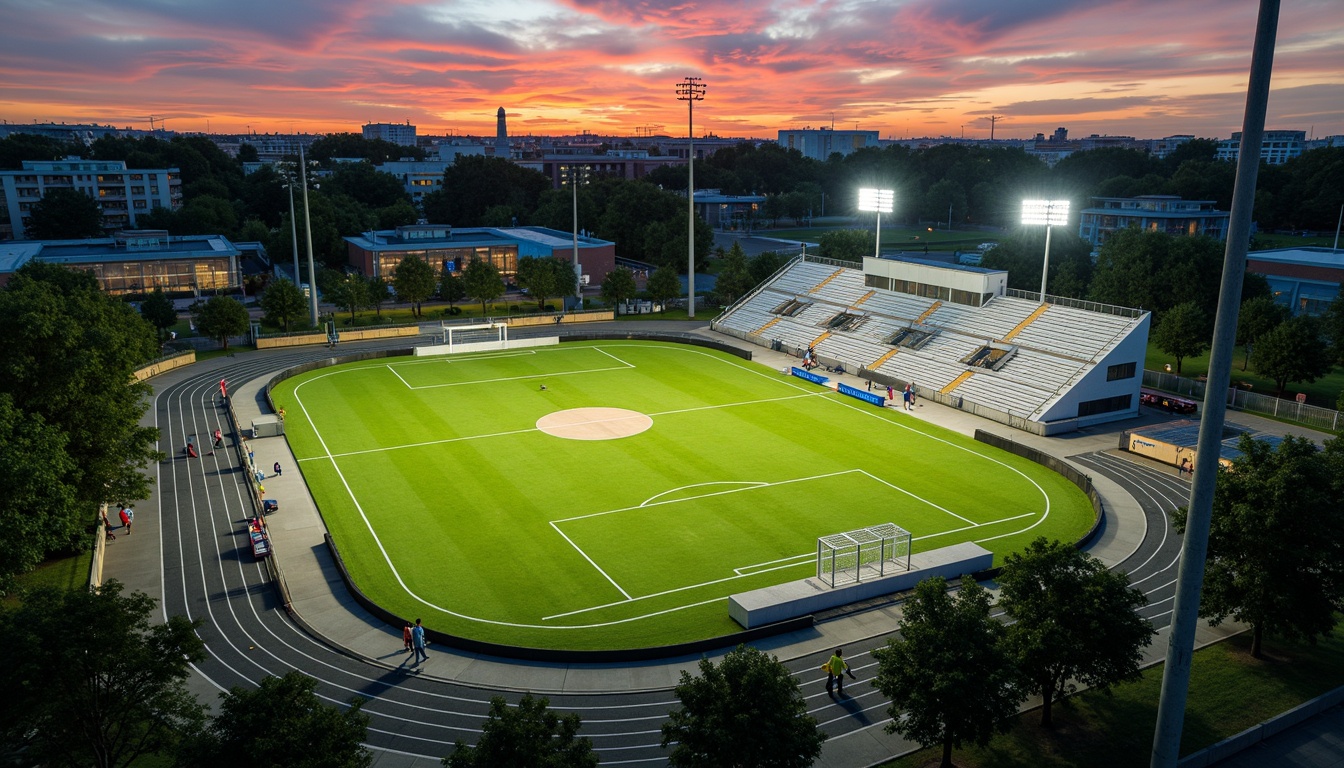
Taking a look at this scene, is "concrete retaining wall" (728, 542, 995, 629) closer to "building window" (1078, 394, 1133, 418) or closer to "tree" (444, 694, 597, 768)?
"tree" (444, 694, 597, 768)

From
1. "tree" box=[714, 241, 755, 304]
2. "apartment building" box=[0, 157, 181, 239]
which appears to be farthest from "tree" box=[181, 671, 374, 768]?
"apartment building" box=[0, 157, 181, 239]

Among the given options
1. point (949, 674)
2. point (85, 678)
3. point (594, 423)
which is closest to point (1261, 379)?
point (594, 423)

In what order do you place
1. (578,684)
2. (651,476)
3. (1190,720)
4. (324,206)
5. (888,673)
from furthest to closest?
1. (324,206)
2. (651,476)
3. (578,684)
4. (1190,720)
5. (888,673)

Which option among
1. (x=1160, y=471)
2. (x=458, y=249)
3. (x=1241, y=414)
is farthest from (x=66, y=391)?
(x=458, y=249)

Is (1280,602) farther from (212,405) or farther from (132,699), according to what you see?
(212,405)

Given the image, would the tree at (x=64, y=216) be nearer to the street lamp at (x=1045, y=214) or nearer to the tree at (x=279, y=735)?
the street lamp at (x=1045, y=214)

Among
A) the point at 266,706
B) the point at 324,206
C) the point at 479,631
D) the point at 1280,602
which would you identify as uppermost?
the point at 324,206

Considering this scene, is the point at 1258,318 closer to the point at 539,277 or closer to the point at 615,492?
the point at 615,492

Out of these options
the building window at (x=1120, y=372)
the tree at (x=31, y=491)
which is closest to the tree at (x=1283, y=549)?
the building window at (x=1120, y=372)
